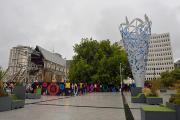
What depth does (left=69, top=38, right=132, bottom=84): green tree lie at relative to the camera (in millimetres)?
50375

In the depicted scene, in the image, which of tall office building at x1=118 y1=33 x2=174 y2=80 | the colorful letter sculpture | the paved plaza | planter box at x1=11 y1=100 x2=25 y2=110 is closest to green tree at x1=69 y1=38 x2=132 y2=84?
the colorful letter sculpture

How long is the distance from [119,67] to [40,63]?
22816 millimetres

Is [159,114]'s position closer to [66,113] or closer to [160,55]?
[66,113]

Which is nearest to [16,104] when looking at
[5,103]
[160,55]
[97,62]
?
[5,103]

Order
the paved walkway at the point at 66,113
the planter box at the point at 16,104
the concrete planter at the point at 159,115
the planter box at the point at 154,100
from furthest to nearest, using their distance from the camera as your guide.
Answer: the planter box at the point at 154,100, the planter box at the point at 16,104, the paved walkway at the point at 66,113, the concrete planter at the point at 159,115

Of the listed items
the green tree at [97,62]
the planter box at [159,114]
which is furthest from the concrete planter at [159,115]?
the green tree at [97,62]

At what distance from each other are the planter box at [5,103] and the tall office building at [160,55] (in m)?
122

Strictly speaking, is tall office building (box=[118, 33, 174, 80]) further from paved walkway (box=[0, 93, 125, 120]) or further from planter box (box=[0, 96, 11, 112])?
planter box (box=[0, 96, 11, 112])

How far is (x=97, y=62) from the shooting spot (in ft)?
172

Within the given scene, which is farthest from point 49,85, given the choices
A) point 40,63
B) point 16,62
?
point 16,62

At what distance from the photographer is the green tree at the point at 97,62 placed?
50375mm

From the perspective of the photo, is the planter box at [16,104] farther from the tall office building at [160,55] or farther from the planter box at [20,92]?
the tall office building at [160,55]

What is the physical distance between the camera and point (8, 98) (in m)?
13.4

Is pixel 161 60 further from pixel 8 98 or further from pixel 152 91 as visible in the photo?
pixel 8 98
